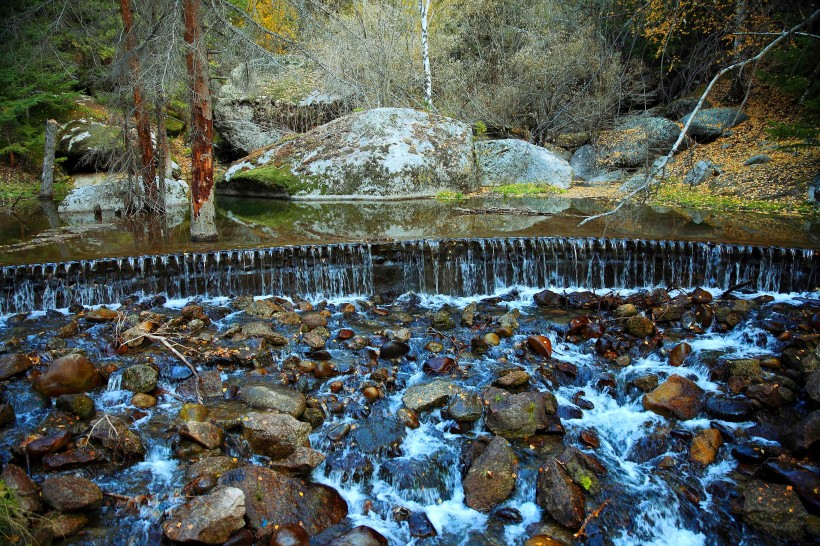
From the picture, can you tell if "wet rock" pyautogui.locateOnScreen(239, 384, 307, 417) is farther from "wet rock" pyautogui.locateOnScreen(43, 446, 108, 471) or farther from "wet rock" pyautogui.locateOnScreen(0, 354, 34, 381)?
"wet rock" pyautogui.locateOnScreen(0, 354, 34, 381)

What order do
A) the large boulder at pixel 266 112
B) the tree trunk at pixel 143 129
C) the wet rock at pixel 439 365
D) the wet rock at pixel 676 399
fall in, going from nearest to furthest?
the wet rock at pixel 676 399
the wet rock at pixel 439 365
the tree trunk at pixel 143 129
the large boulder at pixel 266 112

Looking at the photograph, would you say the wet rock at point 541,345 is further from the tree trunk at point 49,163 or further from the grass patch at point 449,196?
the tree trunk at point 49,163

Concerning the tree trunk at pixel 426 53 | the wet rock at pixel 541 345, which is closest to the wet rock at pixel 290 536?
the wet rock at pixel 541 345

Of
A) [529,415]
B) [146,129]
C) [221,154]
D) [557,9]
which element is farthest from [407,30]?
[529,415]

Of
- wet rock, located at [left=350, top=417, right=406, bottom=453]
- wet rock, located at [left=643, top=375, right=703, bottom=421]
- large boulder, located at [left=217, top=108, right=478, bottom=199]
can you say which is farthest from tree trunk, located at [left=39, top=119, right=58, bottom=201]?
wet rock, located at [left=643, top=375, right=703, bottom=421]

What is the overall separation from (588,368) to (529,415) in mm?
1359

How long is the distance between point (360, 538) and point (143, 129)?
11.0 m

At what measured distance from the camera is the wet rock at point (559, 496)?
371cm

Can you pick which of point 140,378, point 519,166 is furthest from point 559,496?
point 519,166

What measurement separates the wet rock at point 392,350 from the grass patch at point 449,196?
26.2ft

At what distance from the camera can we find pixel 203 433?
4355 mm

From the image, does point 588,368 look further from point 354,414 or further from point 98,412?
point 98,412

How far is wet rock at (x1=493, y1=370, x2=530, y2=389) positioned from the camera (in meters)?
5.26

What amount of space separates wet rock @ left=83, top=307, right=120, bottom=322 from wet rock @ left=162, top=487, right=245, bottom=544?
4097mm
